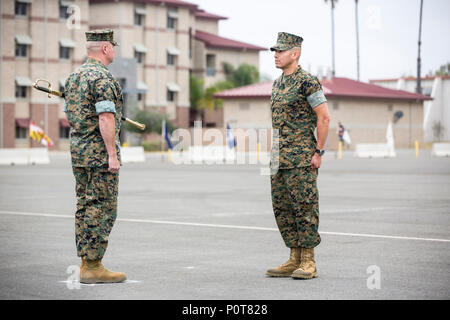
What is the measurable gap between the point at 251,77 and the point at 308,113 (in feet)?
279

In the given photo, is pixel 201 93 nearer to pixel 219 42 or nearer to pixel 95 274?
pixel 219 42

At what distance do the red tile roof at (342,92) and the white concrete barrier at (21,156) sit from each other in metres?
32.4

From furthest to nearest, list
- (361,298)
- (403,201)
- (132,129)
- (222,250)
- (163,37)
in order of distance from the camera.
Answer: (163,37) < (132,129) < (403,201) < (222,250) < (361,298)

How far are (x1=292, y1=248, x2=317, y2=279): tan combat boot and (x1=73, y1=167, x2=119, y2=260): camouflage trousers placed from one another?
A: 1.77 metres

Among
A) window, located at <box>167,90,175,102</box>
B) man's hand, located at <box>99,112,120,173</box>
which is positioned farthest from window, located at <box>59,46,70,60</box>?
man's hand, located at <box>99,112,120,173</box>

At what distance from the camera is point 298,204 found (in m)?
8.15

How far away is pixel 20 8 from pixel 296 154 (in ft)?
217

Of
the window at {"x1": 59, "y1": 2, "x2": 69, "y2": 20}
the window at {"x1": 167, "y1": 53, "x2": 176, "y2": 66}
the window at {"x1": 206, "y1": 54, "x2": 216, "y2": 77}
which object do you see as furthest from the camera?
the window at {"x1": 206, "y1": 54, "x2": 216, "y2": 77}

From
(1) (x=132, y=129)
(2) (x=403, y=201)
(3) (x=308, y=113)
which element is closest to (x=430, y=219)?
(2) (x=403, y=201)

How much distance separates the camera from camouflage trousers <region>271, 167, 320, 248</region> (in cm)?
813

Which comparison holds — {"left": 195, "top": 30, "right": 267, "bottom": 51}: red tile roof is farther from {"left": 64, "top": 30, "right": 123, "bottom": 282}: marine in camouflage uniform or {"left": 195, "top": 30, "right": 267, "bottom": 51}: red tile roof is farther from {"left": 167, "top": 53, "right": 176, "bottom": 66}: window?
{"left": 64, "top": 30, "right": 123, "bottom": 282}: marine in camouflage uniform

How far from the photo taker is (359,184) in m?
24.0

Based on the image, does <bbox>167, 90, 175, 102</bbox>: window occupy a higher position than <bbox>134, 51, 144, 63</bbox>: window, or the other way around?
<bbox>134, 51, 144, 63</bbox>: window

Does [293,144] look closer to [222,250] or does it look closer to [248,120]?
[222,250]
